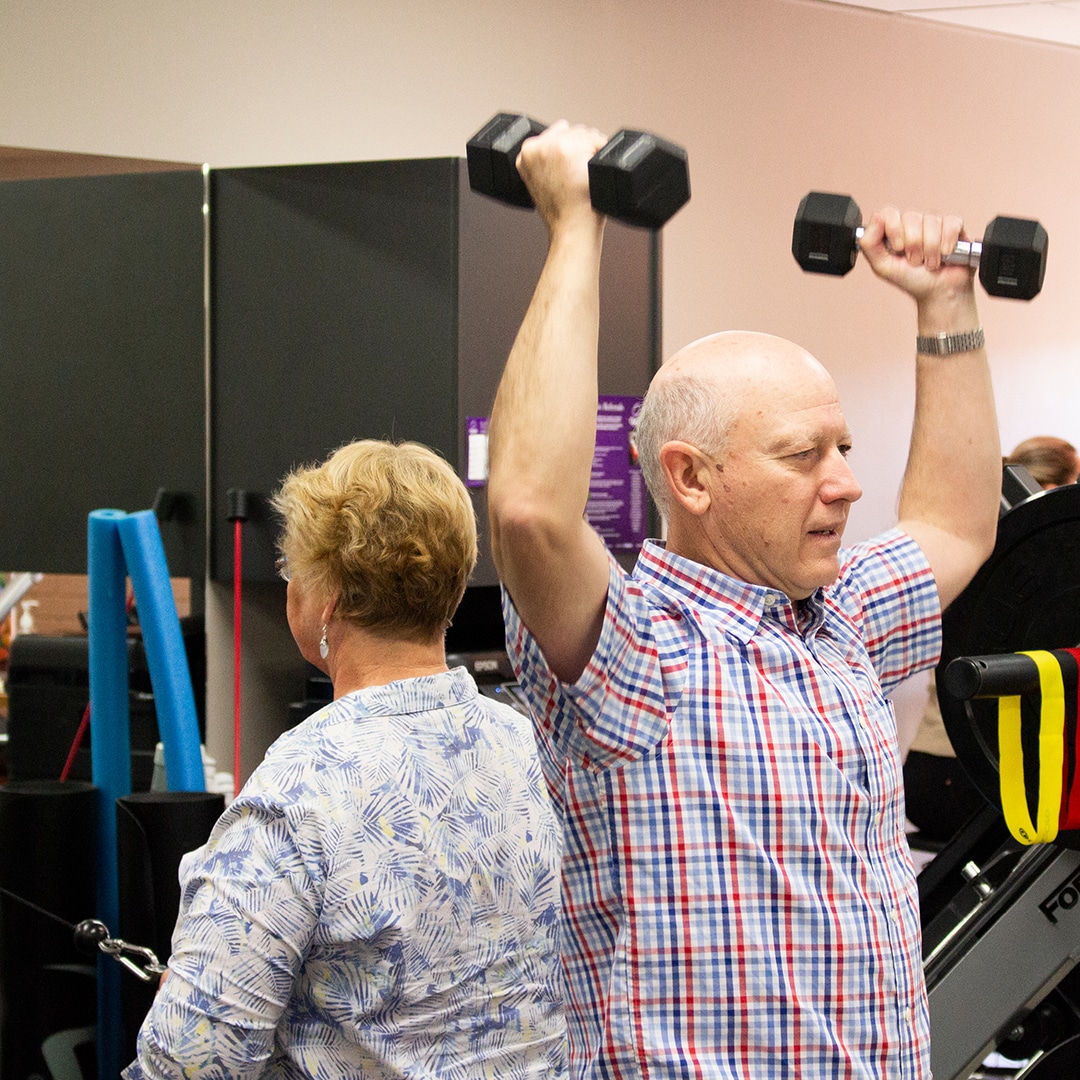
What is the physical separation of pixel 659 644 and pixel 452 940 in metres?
0.36

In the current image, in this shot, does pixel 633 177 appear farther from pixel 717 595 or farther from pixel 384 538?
pixel 384 538

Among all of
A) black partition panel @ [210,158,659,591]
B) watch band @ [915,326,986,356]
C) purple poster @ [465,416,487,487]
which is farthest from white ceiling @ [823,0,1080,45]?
watch band @ [915,326,986,356]

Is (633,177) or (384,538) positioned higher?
(633,177)

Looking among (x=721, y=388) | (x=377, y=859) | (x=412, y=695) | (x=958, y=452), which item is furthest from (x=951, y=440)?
(x=377, y=859)

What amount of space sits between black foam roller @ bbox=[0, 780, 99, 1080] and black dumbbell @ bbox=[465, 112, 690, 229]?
4.16 feet

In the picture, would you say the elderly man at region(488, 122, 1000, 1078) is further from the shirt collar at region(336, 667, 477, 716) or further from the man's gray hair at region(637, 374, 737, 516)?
the shirt collar at region(336, 667, 477, 716)

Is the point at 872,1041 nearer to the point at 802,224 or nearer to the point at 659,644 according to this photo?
the point at 659,644

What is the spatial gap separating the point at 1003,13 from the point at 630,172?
12.9ft

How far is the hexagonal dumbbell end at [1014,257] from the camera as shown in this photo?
1.29 metres

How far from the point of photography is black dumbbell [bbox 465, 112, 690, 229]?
3.32 feet

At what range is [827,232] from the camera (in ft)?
4.58

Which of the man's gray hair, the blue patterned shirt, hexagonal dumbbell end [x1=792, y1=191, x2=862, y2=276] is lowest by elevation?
the blue patterned shirt

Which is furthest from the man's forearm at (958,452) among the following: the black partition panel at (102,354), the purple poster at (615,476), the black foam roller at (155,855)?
the black partition panel at (102,354)

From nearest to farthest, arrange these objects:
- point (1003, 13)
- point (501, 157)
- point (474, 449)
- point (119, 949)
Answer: point (501, 157), point (119, 949), point (474, 449), point (1003, 13)
